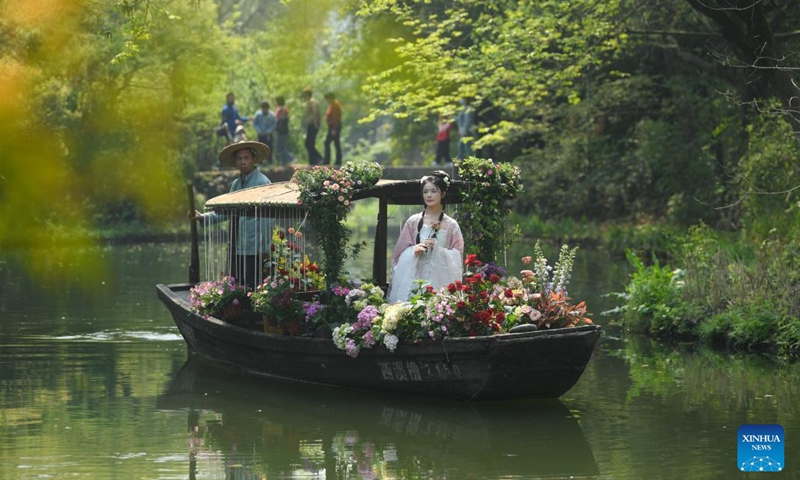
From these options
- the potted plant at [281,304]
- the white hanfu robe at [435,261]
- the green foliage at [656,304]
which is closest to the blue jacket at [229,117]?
the green foliage at [656,304]

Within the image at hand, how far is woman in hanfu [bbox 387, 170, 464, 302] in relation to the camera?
523 inches

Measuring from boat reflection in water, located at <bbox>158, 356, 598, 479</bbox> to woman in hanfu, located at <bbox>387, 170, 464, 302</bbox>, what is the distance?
1.20 m

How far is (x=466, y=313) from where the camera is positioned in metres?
12.1

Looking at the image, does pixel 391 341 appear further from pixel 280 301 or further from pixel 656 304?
pixel 656 304

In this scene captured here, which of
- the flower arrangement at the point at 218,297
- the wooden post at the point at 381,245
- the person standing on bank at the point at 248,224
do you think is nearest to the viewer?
the wooden post at the point at 381,245

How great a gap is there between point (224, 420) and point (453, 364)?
2.08 meters

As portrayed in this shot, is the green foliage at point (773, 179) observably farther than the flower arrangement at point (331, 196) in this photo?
Yes

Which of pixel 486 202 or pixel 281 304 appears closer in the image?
pixel 281 304

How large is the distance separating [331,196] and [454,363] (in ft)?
7.26

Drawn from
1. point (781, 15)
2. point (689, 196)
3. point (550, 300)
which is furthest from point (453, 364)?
point (689, 196)

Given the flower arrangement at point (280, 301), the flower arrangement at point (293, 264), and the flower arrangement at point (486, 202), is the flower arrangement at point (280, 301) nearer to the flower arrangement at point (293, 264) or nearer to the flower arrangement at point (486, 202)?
the flower arrangement at point (293, 264)

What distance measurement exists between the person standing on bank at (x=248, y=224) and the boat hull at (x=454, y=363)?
1198 millimetres

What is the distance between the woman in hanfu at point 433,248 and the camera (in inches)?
523

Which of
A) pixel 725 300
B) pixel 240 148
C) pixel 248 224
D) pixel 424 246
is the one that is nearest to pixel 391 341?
pixel 424 246
